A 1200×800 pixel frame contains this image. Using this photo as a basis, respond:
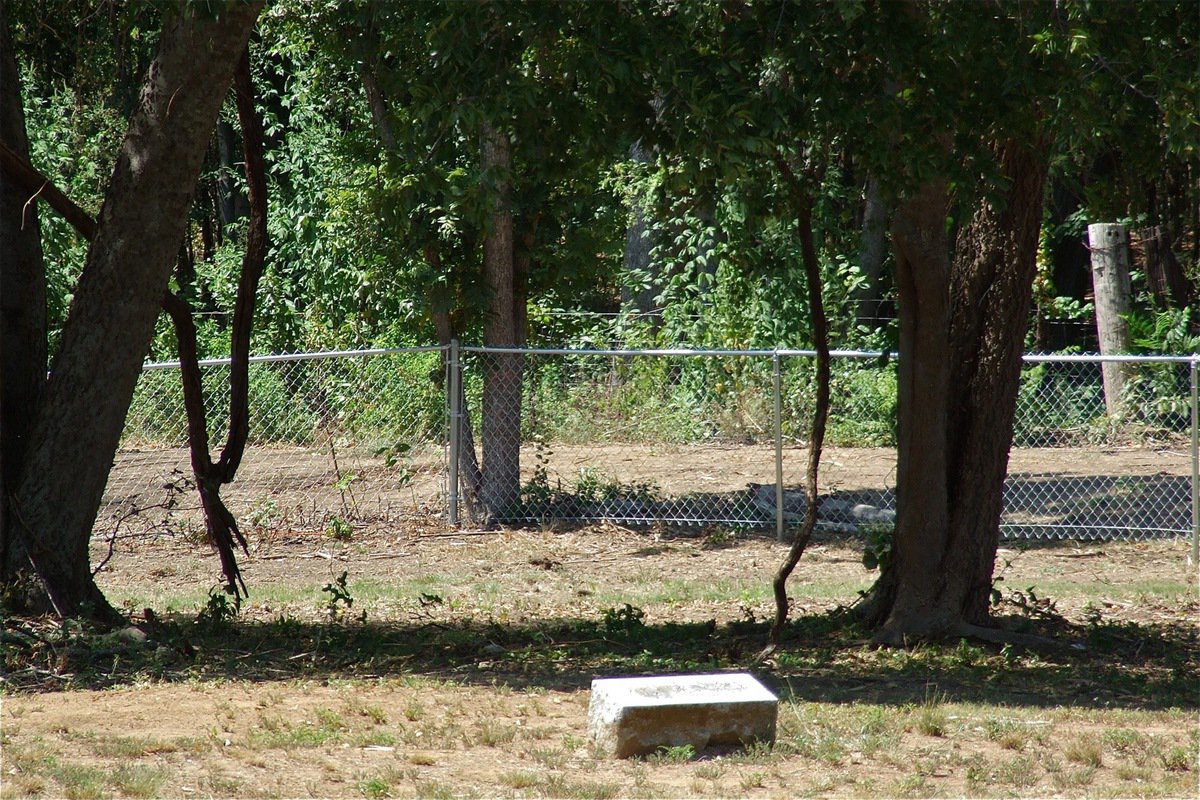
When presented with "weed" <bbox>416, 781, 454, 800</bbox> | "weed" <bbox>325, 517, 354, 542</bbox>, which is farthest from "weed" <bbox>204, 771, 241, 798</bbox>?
"weed" <bbox>325, 517, 354, 542</bbox>

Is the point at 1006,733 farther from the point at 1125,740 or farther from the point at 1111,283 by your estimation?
the point at 1111,283

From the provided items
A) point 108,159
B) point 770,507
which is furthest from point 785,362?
point 108,159

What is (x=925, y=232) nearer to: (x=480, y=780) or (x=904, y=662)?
(x=904, y=662)

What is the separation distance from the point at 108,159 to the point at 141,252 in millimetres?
9649

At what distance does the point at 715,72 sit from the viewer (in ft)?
18.9

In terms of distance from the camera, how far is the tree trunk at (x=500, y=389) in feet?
40.7

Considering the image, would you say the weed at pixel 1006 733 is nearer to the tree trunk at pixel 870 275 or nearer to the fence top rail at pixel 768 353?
the fence top rail at pixel 768 353

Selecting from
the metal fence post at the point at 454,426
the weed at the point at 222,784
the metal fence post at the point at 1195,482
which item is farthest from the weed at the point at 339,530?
the weed at the point at 222,784

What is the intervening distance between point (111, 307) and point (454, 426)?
520 cm

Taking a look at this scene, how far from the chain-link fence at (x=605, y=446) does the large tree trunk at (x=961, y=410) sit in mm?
3296

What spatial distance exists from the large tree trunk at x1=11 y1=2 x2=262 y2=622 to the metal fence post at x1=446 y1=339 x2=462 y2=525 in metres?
5.06

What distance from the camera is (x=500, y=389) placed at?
1255 centimetres

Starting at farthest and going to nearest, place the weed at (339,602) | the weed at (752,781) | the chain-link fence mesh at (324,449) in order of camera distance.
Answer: the chain-link fence mesh at (324,449) → the weed at (339,602) → the weed at (752,781)

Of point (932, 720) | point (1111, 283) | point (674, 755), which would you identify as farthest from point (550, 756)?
point (1111, 283)
